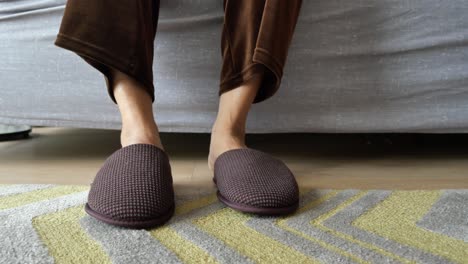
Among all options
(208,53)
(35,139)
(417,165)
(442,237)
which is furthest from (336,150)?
(35,139)

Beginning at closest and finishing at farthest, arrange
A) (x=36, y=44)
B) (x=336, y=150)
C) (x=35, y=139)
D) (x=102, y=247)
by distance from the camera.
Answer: (x=102, y=247) → (x=36, y=44) → (x=336, y=150) → (x=35, y=139)

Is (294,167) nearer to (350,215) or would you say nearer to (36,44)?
(350,215)

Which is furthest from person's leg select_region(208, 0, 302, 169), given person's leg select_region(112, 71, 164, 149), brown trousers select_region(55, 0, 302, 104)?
person's leg select_region(112, 71, 164, 149)

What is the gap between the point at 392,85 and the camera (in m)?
0.70

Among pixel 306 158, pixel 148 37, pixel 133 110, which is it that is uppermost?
pixel 148 37

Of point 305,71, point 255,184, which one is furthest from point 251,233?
point 305,71

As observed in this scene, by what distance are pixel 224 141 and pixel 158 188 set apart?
0.54ft

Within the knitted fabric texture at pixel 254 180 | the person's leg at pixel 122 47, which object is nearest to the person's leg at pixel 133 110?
the person's leg at pixel 122 47

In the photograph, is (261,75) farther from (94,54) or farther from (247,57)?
(94,54)

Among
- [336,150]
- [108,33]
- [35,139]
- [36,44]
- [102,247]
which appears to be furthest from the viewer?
[35,139]

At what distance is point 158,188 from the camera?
409mm

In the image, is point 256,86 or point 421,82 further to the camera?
point 421,82

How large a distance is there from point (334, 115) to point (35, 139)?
90cm

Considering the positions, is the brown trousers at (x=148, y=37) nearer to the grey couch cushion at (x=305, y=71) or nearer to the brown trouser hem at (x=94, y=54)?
the brown trouser hem at (x=94, y=54)
